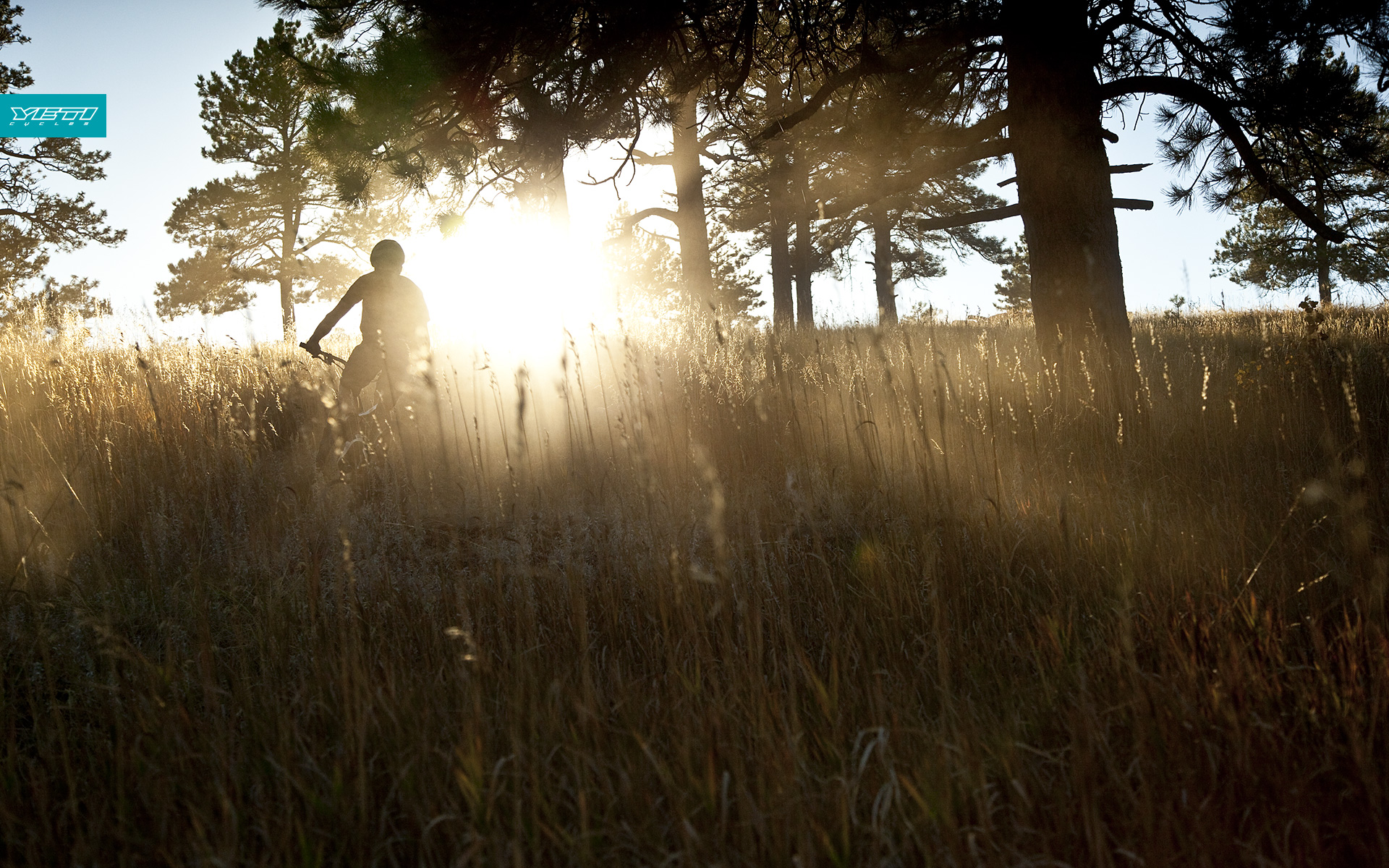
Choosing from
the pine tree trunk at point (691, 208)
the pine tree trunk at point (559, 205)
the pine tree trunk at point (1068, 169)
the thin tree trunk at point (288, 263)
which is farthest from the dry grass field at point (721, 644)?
the thin tree trunk at point (288, 263)

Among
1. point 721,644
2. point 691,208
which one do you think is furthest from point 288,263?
point 721,644

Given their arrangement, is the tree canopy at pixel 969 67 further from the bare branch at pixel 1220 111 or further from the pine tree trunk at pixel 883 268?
the pine tree trunk at pixel 883 268

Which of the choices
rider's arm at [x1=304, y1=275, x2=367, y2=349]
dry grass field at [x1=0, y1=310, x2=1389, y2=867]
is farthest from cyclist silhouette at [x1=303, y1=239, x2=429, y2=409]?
dry grass field at [x1=0, y1=310, x2=1389, y2=867]

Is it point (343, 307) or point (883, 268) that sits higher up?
point (883, 268)

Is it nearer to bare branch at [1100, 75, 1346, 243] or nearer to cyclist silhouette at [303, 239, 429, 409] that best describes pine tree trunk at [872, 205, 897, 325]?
bare branch at [1100, 75, 1346, 243]

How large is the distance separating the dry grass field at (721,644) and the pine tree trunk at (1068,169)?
1013 mm

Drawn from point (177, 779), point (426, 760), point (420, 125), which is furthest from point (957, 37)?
point (177, 779)

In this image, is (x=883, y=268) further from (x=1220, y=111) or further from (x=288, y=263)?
(x=288, y=263)

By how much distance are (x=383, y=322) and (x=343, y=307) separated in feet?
0.92

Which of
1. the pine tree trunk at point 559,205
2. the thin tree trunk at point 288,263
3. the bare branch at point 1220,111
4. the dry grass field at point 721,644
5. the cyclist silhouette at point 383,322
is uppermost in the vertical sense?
the thin tree trunk at point 288,263

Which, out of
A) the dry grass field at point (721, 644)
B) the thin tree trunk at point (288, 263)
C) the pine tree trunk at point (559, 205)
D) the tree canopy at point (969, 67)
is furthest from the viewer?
the thin tree trunk at point (288, 263)

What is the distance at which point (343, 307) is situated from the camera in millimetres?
4484

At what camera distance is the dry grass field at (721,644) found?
138 cm

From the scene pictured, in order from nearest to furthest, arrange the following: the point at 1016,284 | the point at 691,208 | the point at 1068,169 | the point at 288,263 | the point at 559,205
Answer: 1. the point at 1068,169
2. the point at 559,205
3. the point at 691,208
4. the point at 288,263
5. the point at 1016,284
